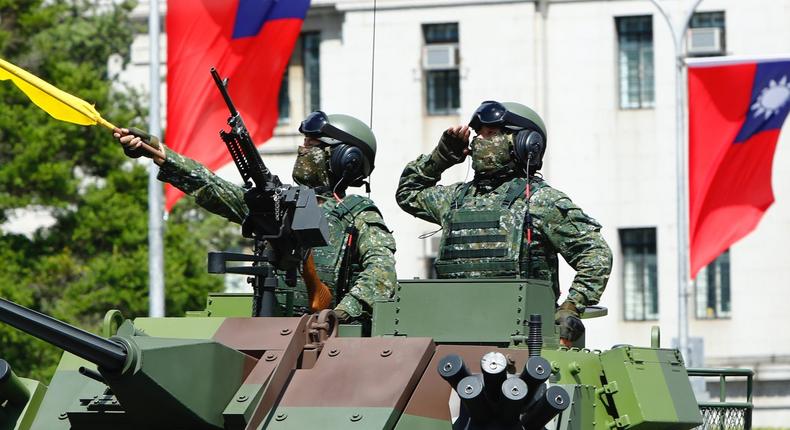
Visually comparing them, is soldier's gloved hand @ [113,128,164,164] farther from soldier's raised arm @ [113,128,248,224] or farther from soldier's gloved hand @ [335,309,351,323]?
soldier's gloved hand @ [335,309,351,323]

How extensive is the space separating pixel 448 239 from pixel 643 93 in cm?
2597

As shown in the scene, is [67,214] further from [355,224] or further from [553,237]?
[553,237]

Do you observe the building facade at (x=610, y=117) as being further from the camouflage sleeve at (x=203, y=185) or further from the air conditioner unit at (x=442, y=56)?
the camouflage sleeve at (x=203, y=185)

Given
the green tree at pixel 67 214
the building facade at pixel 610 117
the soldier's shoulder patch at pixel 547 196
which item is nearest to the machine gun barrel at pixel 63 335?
the soldier's shoulder patch at pixel 547 196

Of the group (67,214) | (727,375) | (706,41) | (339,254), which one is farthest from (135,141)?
(706,41)

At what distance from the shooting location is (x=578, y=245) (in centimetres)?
1398

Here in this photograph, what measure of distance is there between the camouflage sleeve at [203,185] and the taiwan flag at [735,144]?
15.6m

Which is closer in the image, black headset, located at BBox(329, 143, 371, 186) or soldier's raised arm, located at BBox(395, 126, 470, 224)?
black headset, located at BBox(329, 143, 371, 186)

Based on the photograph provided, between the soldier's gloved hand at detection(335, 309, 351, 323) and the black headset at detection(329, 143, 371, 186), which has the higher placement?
the black headset at detection(329, 143, 371, 186)

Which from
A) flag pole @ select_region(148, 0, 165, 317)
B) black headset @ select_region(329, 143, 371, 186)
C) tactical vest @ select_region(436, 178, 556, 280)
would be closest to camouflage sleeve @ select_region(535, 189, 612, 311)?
tactical vest @ select_region(436, 178, 556, 280)

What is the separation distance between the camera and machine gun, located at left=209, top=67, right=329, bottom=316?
40.9ft

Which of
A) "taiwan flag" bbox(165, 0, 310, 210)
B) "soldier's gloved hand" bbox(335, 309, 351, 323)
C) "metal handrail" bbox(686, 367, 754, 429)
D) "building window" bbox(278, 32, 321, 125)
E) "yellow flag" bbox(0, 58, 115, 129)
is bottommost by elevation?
"metal handrail" bbox(686, 367, 754, 429)

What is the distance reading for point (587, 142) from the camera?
3912 cm

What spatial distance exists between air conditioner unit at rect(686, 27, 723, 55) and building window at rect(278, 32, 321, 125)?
8.08m
